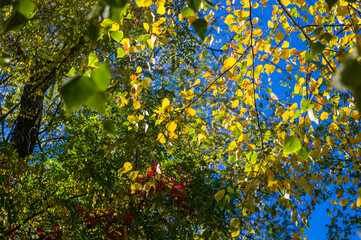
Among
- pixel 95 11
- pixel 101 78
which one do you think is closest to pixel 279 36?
pixel 95 11

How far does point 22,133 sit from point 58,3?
2.01m

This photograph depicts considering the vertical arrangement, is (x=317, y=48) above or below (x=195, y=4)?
above

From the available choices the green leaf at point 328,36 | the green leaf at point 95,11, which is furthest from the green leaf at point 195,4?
the green leaf at point 328,36

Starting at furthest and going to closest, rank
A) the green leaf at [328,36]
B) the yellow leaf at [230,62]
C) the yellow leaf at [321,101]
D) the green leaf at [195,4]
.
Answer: the yellow leaf at [230,62], the yellow leaf at [321,101], the green leaf at [328,36], the green leaf at [195,4]

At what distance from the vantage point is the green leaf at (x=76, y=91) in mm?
515

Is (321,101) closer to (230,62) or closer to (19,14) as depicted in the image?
(230,62)

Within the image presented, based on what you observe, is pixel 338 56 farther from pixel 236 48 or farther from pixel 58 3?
pixel 58 3

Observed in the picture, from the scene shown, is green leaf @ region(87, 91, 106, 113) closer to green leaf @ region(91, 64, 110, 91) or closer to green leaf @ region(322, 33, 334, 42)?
green leaf @ region(91, 64, 110, 91)

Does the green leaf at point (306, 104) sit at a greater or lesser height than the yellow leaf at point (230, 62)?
lesser

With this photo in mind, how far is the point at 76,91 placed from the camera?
1.72 feet

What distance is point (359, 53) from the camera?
60cm

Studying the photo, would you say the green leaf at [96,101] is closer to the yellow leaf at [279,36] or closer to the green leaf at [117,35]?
the green leaf at [117,35]

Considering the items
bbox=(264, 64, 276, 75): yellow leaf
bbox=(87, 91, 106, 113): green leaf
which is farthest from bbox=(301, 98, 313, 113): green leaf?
bbox=(87, 91, 106, 113): green leaf

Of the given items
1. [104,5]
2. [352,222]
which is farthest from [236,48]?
[352,222]
